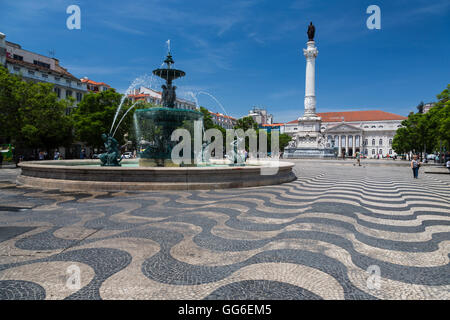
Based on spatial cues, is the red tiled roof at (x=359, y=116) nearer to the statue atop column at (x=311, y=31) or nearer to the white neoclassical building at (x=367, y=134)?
the white neoclassical building at (x=367, y=134)

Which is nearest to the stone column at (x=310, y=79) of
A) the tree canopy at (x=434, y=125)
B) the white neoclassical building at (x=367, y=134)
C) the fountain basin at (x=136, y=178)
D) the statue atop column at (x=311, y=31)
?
the statue atop column at (x=311, y=31)

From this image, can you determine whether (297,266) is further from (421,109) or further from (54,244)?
(421,109)

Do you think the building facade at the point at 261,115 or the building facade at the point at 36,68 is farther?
the building facade at the point at 261,115

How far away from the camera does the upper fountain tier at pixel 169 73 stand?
1456 centimetres

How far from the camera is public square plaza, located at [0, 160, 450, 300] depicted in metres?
2.56

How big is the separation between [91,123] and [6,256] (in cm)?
3298

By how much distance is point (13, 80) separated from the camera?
2436cm

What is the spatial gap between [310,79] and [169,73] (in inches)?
1830

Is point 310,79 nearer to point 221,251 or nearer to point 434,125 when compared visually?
point 434,125

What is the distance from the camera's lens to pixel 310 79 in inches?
2122

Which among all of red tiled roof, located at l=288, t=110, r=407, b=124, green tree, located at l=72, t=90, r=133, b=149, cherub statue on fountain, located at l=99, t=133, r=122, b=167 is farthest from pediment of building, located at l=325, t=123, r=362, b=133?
cherub statue on fountain, located at l=99, t=133, r=122, b=167

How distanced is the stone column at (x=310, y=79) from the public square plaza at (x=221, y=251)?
50.8 m

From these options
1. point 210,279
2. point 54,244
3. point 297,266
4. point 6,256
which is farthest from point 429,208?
point 6,256

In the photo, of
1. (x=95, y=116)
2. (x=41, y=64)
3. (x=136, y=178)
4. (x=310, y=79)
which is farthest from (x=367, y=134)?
(x=136, y=178)
